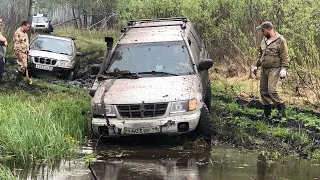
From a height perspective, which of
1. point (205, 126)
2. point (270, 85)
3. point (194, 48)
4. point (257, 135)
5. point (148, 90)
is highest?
point (194, 48)

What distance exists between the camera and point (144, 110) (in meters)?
7.36

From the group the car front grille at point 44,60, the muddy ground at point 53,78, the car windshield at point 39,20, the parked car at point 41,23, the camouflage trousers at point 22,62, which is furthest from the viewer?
the car windshield at point 39,20

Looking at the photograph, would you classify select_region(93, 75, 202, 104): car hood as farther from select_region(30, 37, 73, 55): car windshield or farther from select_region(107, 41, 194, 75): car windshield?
select_region(30, 37, 73, 55): car windshield

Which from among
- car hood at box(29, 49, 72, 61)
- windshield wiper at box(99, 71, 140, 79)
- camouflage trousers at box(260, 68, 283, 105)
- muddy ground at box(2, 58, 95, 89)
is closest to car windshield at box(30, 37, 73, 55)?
car hood at box(29, 49, 72, 61)

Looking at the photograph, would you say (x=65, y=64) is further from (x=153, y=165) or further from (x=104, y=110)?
(x=153, y=165)

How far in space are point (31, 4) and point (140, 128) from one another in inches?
570

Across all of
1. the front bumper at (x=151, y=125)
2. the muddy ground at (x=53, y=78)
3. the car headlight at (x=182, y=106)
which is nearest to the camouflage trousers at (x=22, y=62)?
the muddy ground at (x=53, y=78)

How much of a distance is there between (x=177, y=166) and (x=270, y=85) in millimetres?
3285

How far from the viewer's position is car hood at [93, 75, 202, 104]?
24.3 feet

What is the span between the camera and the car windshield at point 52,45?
16.8 meters

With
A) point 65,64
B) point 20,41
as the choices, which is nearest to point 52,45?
point 65,64

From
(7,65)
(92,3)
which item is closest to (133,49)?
(7,65)

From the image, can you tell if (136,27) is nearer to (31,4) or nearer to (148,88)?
(148,88)

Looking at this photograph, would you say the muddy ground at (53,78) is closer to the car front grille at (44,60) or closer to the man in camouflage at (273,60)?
the car front grille at (44,60)
